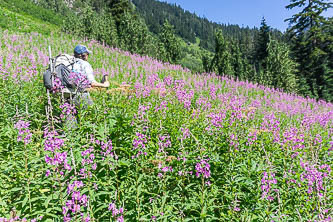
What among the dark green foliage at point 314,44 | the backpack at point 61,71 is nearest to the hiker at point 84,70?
the backpack at point 61,71

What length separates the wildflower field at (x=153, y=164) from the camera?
2775mm

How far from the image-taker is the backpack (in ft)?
15.0

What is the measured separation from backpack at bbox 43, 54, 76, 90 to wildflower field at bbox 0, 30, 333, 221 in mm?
489

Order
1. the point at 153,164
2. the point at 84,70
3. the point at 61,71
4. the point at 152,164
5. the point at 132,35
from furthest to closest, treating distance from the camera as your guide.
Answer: the point at 132,35
the point at 84,70
the point at 61,71
the point at 152,164
the point at 153,164

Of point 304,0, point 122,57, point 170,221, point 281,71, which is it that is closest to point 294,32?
point 304,0

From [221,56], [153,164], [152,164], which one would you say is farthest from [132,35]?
[153,164]

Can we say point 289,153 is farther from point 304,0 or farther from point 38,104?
point 304,0

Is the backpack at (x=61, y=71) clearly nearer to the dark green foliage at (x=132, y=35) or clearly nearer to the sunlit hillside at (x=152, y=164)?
the sunlit hillside at (x=152, y=164)

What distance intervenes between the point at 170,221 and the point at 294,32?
3729 centimetres

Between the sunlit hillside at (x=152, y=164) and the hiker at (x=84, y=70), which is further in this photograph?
the hiker at (x=84, y=70)

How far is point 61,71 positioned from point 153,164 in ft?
9.97

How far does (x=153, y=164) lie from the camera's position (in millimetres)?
3428

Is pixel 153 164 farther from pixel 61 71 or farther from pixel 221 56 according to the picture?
pixel 221 56

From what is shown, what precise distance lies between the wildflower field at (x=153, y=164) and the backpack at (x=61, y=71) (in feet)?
1.60
